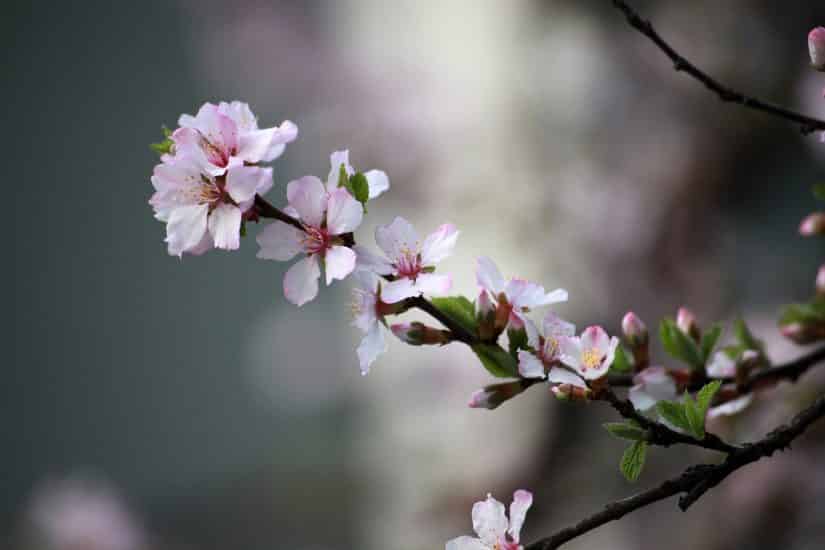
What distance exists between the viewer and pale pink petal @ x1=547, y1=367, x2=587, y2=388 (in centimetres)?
37

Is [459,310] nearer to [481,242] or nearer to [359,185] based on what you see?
[359,185]

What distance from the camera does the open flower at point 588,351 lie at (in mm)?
384

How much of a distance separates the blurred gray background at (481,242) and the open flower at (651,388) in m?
0.45

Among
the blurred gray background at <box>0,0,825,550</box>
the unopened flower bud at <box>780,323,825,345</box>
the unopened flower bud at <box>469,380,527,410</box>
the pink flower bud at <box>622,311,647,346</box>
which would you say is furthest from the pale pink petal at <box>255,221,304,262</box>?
the blurred gray background at <box>0,0,825,550</box>

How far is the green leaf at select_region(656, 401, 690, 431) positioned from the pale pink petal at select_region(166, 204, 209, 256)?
0.73ft

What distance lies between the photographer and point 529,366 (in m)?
0.37

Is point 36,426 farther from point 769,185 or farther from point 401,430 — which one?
point 769,185

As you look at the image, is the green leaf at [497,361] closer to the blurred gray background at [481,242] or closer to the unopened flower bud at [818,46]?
the unopened flower bud at [818,46]

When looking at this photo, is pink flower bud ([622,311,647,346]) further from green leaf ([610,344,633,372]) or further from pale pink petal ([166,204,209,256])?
pale pink petal ([166,204,209,256])

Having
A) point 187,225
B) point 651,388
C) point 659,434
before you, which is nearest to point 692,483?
point 659,434

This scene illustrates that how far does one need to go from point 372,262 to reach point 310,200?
0.04m

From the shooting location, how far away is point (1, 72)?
14.8ft

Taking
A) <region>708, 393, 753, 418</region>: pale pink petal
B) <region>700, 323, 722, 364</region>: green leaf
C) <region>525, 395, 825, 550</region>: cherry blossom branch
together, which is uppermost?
<region>700, 323, 722, 364</region>: green leaf

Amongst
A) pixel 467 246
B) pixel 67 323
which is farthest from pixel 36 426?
pixel 467 246
